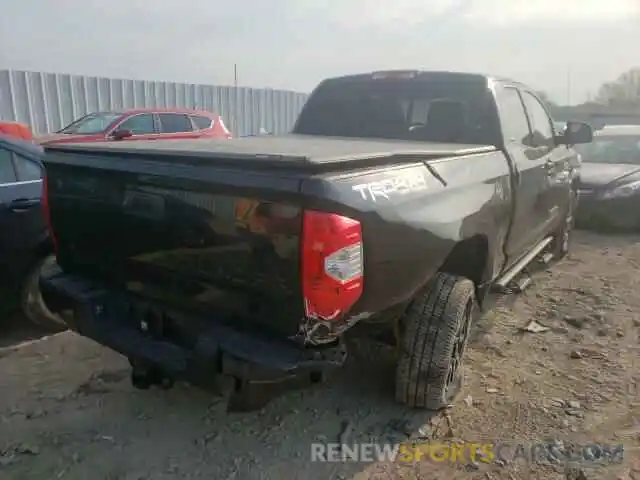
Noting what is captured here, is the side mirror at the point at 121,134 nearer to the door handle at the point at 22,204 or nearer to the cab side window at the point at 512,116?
the door handle at the point at 22,204

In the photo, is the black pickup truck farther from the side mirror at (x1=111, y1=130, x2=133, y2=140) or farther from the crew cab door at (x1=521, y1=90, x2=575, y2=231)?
the side mirror at (x1=111, y1=130, x2=133, y2=140)

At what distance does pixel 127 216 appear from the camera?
8.25 ft

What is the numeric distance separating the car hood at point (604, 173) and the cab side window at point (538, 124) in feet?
10.5

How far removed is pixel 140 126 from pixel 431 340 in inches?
352

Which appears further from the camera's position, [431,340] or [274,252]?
[431,340]

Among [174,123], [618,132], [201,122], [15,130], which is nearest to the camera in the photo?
[618,132]


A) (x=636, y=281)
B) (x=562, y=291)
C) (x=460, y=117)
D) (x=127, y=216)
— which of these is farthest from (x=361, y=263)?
(x=636, y=281)

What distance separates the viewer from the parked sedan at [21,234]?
12.1ft

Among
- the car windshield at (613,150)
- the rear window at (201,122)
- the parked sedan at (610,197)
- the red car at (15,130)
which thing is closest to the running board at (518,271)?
the parked sedan at (610,197)

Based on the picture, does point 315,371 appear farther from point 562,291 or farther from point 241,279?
point 562,291

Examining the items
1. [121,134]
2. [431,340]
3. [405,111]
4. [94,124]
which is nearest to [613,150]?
[405,111]

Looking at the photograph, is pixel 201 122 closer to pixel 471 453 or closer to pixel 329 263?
pixel 471 453

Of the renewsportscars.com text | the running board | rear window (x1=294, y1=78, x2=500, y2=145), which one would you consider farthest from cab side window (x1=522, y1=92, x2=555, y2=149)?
the renewsportscars.com text

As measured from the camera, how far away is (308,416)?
9.91 ft
